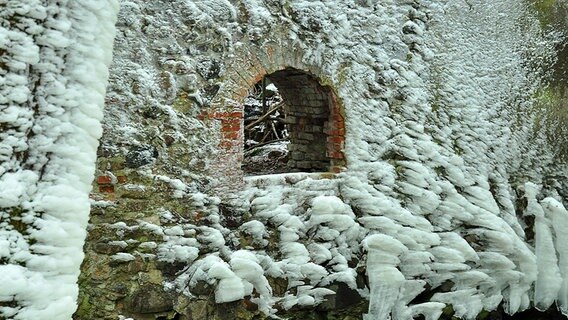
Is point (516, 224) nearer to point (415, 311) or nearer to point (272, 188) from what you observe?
point (415, 311)

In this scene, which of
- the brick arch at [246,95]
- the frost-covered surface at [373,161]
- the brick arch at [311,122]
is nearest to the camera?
the frost-covered surface at [373,161]

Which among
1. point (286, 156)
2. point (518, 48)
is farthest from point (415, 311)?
point (518, 48)

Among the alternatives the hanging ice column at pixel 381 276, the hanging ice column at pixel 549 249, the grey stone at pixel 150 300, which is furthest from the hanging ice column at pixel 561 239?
the grey stone at pixel 150 300

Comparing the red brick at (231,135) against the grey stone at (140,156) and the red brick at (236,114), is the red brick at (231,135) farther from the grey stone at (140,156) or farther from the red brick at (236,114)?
the grey stone at (140,156)

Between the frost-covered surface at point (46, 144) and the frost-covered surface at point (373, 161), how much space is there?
1.78m

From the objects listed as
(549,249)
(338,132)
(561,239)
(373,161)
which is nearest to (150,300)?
(338,132)

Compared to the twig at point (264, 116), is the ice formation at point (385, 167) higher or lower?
lower

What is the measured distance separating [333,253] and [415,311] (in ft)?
2.64

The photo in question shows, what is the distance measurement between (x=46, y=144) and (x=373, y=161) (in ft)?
10.1

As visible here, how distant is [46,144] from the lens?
161cm

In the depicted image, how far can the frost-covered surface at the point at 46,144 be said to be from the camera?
155cm

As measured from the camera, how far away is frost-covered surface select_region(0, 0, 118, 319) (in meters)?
1.55

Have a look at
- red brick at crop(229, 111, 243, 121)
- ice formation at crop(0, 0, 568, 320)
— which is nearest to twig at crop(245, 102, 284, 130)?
ice formation at crop(0, 0, 568, 320)

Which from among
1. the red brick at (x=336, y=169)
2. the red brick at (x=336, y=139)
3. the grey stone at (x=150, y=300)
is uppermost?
the red brick at (x=336, y=139)
